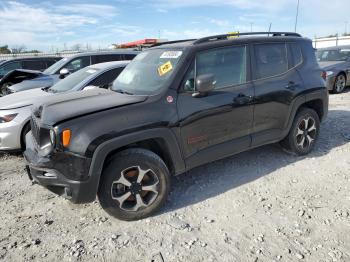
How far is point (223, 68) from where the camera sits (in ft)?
12.9

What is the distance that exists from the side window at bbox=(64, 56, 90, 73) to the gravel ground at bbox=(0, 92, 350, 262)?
4.63m

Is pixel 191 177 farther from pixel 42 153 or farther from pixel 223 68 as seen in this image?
pixel 42 153

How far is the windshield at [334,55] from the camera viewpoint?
37.2 feet

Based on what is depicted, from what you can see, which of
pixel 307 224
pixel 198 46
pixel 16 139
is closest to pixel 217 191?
pixel 307 224

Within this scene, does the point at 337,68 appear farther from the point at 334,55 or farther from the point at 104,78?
the point at 104,78

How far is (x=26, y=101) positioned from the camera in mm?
5398

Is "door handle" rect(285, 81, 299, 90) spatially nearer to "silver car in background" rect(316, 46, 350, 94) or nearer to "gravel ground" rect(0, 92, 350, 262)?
"gravel ground" rect(0, 92, 350, 262)

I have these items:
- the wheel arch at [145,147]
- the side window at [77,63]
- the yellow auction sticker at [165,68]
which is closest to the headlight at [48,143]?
the wheel arch at [145,147]

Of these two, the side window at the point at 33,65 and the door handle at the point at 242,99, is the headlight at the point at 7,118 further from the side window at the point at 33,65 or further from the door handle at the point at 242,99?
the side window at the point at 33,65

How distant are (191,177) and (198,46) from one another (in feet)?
5.80

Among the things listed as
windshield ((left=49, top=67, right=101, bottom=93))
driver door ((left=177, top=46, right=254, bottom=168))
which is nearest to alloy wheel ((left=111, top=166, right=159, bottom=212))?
driver door ((left=177, top=46, right=254, bottom=168))

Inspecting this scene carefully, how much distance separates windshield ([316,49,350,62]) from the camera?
11328mm

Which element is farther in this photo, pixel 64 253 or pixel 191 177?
pixel 191 177

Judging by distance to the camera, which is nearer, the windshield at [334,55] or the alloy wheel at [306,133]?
the alloy wheel at [306,133]
